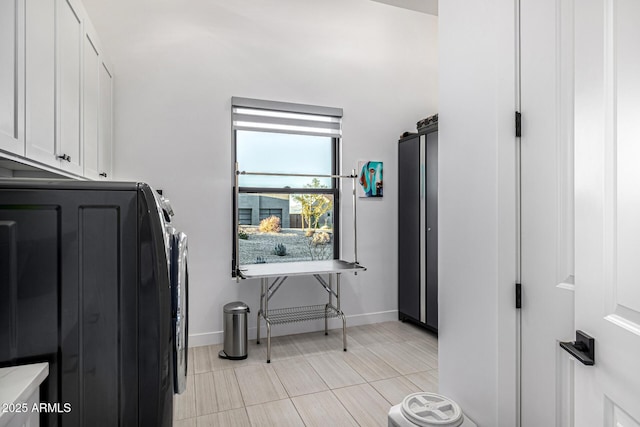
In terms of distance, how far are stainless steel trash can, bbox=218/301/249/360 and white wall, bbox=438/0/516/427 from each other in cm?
173

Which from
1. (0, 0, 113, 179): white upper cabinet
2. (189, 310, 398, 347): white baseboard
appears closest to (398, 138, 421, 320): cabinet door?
(189, 310, 398, 347): white baseboard

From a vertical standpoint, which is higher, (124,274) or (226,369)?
(124,274)

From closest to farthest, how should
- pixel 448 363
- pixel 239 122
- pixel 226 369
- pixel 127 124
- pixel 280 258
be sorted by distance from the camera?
pixel 448 363 < pixel 226 369 < pixel 127 124 < pixel 239 122 < pixel 280 258

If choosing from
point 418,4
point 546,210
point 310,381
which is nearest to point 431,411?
point 546,210

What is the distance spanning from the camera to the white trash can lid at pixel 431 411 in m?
1.37

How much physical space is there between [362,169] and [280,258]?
131 centimetres

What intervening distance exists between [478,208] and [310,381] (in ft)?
5.91

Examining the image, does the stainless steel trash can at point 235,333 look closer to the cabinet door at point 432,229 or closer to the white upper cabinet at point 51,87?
the white upper cabinet at point 51,87

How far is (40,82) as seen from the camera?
4.71 ft

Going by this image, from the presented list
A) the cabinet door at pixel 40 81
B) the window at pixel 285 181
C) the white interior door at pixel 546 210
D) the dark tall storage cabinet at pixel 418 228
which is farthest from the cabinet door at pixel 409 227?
the cabinet door at pixel 40 81

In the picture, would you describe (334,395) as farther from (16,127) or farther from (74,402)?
(16,127)

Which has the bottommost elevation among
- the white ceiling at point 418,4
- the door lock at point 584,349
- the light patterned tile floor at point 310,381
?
the light patterned tile floor at point 310,381

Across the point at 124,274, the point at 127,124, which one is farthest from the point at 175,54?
the point at 124,274

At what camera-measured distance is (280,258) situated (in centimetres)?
366
